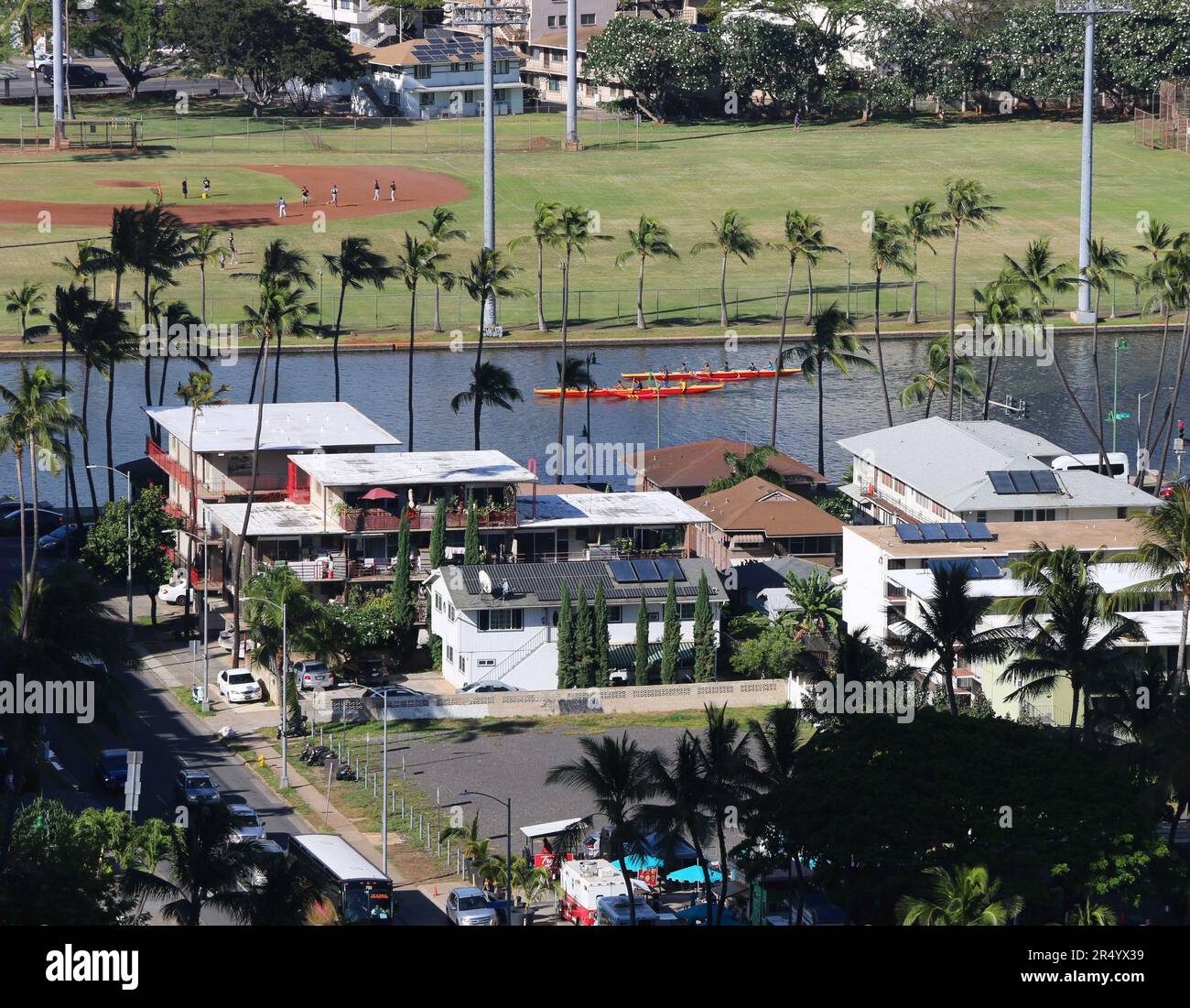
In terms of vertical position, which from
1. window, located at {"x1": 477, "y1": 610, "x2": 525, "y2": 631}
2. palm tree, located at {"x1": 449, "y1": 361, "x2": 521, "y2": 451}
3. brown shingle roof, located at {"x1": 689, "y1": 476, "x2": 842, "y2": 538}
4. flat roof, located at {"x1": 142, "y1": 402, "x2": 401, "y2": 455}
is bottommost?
window, located at {"x1": 477, "y1": 610, "x2": 525, "y2": 631}

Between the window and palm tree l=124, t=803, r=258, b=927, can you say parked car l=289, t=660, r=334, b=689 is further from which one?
palm tree l=124, t=803, r=258, b=927

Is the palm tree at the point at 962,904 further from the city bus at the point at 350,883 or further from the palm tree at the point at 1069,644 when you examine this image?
the city bus at the point at 350,883

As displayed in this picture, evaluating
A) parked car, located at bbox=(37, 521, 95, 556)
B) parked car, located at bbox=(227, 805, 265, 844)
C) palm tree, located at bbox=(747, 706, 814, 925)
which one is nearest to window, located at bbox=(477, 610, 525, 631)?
parked car, located at bbox=(227, 805, 265, 844)

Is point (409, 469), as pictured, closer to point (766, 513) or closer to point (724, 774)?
point (766, 513)

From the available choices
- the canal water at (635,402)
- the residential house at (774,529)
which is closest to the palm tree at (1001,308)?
the canal water at (635,402)
